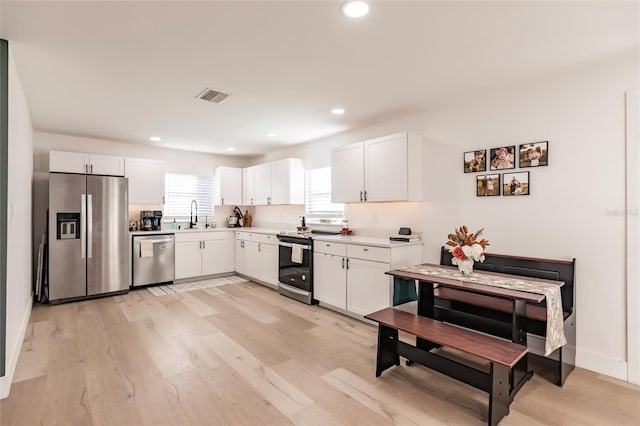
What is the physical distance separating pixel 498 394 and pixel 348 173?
292 cm

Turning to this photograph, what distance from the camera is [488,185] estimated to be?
326cm

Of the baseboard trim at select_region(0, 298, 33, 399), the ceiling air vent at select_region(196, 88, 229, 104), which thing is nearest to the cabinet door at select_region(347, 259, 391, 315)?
the ceiling air vent at select_region(196, 88, 229, 104)

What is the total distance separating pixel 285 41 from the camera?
229 centimetres

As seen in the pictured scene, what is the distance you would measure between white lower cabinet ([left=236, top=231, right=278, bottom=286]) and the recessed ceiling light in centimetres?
366

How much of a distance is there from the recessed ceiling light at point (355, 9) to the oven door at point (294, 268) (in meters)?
3.00

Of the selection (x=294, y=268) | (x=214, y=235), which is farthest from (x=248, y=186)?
(x=294, y=268)

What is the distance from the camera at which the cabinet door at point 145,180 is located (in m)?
5.32

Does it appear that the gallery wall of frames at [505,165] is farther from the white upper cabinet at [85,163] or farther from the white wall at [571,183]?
the white upper cabinet at [85,163]

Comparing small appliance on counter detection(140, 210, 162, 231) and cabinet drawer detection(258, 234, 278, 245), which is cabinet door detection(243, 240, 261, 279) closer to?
cabinet drawer detection(258, 234, 278, 245)

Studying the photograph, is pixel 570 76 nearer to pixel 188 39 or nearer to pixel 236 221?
pixel 188 39

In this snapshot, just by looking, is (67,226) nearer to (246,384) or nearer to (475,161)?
(246,384)

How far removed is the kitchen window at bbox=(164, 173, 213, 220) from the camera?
6125mm

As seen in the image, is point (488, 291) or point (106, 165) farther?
point (106, 165)

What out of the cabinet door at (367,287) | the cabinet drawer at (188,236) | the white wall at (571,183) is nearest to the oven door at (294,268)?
the cabinet door at (367,287)
